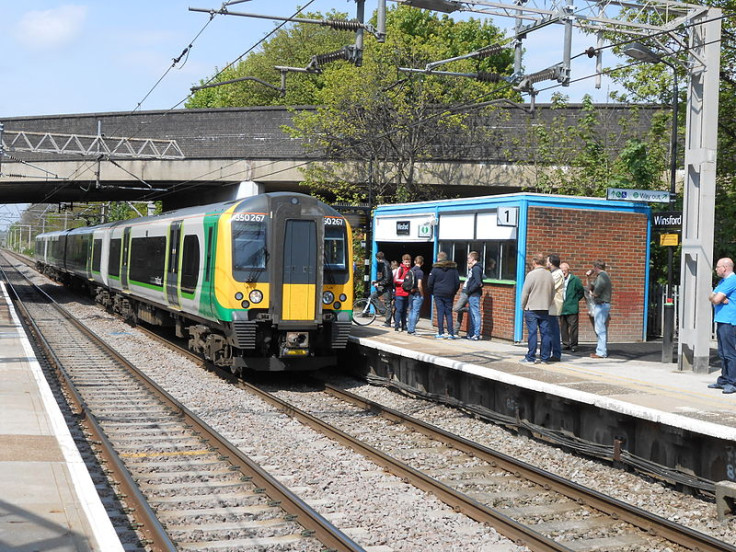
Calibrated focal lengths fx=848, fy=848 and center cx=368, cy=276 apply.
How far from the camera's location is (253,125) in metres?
30.9

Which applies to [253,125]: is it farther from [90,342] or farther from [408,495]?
[408,495]

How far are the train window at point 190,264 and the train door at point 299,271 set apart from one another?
210cm

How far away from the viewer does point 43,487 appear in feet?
21.9

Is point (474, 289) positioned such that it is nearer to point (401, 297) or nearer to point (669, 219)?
point (401, 297)

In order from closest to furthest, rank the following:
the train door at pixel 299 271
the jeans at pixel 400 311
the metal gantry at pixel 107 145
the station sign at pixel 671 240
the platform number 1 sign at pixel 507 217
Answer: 1. the station sign at pixel 671 240
2. the train door at pixel 299 271
3. the platform number 1 sign at pixel 507 217
4. the jeans at pixel 400 311
5. the metal gantry at pixel 107 145

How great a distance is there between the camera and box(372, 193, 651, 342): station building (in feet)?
49.5

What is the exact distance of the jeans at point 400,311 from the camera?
17.2 meters

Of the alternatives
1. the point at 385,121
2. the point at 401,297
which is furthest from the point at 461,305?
the point at 385,121

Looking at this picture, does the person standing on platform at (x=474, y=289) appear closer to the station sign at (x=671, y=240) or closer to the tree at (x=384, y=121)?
the station sign at (x=671, y=240)

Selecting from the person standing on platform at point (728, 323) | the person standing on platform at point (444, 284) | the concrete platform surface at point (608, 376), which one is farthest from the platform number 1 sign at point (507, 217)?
the person standing on platform at point (728, 323)

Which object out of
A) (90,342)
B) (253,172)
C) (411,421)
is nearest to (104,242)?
(253,172)

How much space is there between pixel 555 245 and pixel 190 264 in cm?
664

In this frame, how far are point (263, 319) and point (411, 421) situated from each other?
3.60m

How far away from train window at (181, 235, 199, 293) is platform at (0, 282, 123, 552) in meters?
4.41
